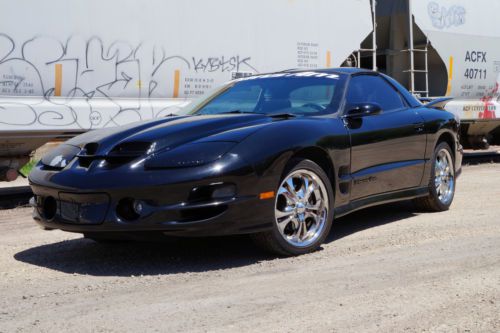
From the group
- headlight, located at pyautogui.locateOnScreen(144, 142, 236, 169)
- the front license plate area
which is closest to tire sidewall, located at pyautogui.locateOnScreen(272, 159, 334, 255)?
headlight, located at pyautogui.locateOnScreen(144, 142, 236, 169)

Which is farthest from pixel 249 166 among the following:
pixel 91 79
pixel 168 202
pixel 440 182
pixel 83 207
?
pixel 91 79

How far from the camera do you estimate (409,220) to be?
6.70 m

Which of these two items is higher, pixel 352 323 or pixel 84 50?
pixel 84 50

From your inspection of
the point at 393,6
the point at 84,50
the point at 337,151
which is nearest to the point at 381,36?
the point at 393,6

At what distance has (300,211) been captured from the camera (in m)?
5.15

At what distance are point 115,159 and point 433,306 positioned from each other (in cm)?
224

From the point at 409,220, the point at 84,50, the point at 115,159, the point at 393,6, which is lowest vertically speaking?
the point at 409,220

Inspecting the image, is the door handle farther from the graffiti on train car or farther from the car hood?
the graffiti on train car

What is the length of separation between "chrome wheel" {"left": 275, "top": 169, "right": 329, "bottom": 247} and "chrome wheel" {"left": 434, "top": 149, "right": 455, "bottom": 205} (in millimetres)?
2101

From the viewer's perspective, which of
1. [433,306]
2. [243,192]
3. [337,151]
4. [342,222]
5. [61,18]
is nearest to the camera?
[433,306]

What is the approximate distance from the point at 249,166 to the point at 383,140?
173 cm

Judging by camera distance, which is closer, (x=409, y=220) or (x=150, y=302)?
(x=150, y=302)

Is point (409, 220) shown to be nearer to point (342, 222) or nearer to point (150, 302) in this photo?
point (342, 222)

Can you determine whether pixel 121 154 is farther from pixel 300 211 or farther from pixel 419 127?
pixel 419 127
